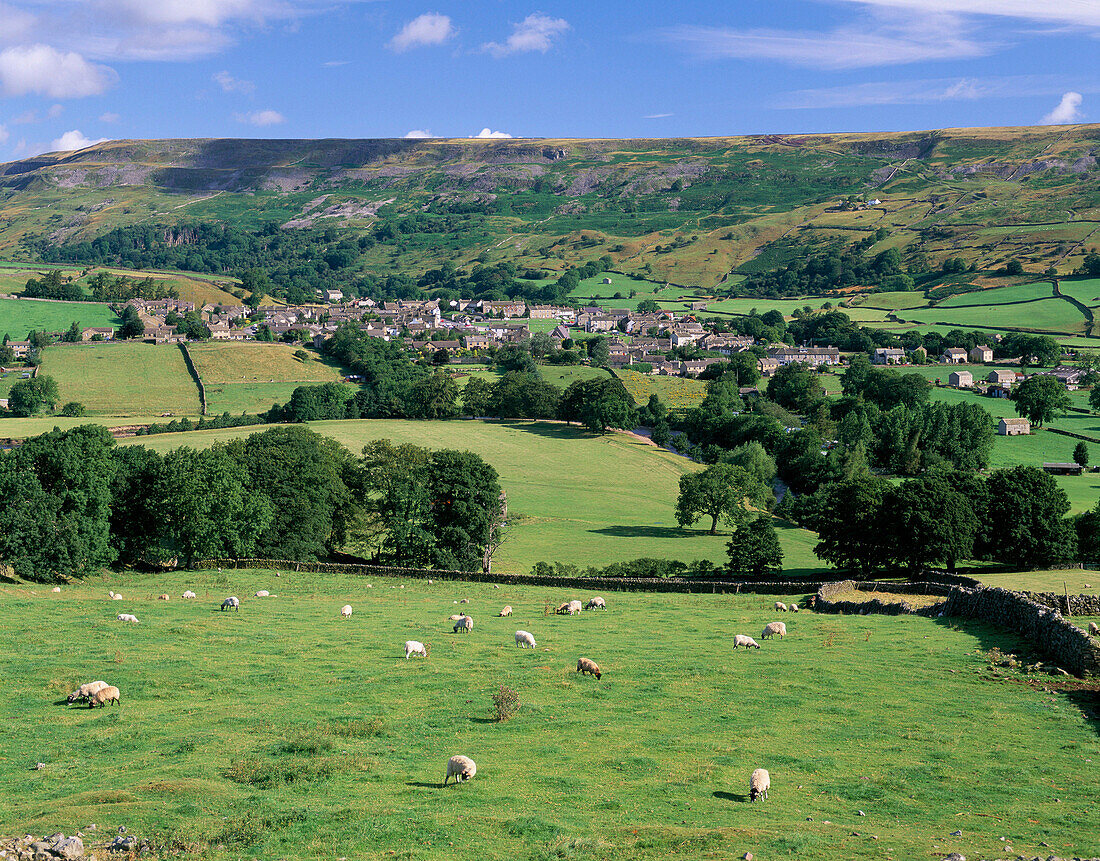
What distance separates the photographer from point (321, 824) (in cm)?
1512

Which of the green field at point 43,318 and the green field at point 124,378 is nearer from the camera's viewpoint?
the green field at point 124,378

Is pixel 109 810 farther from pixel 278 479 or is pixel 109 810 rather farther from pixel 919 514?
pixel 919 514

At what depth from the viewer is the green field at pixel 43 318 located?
17840 centimetres

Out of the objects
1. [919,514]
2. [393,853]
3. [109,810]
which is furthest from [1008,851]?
[919,514]

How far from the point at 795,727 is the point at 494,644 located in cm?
1137

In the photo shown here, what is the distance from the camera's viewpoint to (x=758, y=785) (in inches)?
651

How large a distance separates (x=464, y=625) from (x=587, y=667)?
25.4ft

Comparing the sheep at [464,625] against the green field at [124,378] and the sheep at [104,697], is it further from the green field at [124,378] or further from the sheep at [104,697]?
the green field at [124,378]

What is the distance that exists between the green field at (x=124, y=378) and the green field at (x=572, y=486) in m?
25.3

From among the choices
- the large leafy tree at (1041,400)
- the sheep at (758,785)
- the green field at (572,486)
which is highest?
the large leafy tree at (1041,400)

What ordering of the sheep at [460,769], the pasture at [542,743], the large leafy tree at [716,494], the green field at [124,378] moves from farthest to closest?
the green field at [124,378] < the large leafy tree at [716,494] < the sheep at [460,769] < the pasture at [542,743]

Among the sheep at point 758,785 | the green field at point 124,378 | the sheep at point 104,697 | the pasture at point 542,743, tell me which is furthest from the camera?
the green field at point 124,378

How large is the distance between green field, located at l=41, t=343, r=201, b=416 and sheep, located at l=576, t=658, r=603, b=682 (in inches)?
4172

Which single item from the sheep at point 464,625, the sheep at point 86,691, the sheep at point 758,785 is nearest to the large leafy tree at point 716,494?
the sheep at point 464,625
